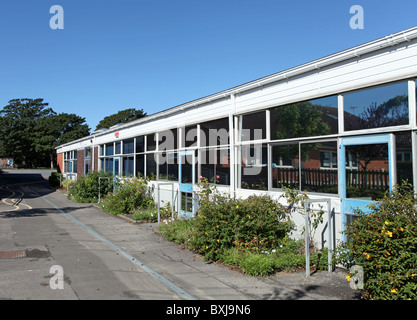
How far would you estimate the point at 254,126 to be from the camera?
8.86 metres

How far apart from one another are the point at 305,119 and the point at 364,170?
173cm

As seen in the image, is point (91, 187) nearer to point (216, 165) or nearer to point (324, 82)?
point (216, 165)

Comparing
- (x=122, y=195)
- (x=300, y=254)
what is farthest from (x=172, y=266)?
(x=122, y=195)

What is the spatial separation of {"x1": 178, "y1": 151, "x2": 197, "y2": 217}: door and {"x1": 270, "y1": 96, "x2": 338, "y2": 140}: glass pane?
4.12 m

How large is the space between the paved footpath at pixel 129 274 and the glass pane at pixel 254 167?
2.32 m

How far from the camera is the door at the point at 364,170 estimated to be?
5844 millimetres

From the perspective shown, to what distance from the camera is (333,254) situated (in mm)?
6363

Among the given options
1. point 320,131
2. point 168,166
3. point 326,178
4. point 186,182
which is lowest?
point 186,182

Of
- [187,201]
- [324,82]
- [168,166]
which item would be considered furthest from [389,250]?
[168,166]

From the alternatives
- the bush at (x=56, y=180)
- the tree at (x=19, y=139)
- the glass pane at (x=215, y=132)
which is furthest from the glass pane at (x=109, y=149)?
the tree at (x=19, y=139)

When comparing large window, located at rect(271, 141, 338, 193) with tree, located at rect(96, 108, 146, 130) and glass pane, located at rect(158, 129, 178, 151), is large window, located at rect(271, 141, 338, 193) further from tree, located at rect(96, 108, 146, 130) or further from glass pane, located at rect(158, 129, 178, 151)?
tree, located at rect(96, 108, 146, 130)

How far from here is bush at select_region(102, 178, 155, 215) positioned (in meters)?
13.7

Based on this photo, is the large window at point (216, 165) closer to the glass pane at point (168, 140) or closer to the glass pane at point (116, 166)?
the glass pane at point (168, 140)

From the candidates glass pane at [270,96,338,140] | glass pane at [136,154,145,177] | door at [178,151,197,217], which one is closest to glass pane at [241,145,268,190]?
glass pane at [270,96,338,140]
